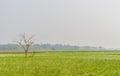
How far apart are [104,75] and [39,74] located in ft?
18.0

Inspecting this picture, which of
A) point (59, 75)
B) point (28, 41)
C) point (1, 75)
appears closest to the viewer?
point (1, 75)

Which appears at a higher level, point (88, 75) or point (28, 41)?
point (28, 41)

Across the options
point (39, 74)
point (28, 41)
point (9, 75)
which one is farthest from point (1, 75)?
point (28, 41)

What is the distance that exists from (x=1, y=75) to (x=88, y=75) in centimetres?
725

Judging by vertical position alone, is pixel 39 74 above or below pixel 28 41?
below

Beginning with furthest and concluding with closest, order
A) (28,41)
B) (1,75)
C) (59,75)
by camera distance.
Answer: (28,41)
(59,75)
(1,75)

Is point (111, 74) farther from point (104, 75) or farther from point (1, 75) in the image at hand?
point (1, 75)

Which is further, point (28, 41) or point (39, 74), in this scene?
point (28, 41)

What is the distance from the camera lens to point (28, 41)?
9500 centimetres

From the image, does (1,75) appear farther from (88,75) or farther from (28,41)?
(28,41)

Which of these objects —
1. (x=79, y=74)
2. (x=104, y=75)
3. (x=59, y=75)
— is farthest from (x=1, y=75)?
(x=104, y=75)

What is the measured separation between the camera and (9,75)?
2072cm

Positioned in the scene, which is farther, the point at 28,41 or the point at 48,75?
the point at 28,41

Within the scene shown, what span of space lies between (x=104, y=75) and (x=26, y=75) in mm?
6527
